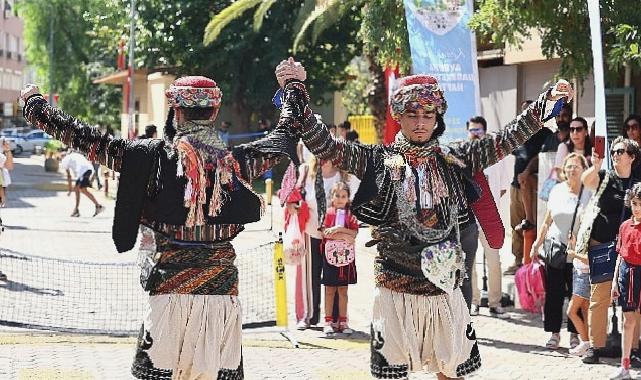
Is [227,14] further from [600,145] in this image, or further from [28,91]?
[28,91]

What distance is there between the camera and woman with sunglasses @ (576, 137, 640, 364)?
27.6ft

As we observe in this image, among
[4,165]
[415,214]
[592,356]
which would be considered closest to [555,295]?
[592,356]

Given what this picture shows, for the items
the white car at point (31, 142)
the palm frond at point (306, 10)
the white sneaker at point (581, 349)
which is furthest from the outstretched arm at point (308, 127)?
the white car at point (31, 142)

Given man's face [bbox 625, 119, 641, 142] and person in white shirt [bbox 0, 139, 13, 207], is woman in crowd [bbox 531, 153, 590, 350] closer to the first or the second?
man's face [bbox 625, 119, 641, 142]

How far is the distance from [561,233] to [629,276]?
1.30 metres

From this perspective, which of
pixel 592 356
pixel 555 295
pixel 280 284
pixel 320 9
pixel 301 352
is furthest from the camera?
pixel 320 9

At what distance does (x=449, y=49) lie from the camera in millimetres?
12055

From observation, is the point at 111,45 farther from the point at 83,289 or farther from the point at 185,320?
the point at 185,320

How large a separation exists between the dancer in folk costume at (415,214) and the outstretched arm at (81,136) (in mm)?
896

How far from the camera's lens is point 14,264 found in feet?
45.0

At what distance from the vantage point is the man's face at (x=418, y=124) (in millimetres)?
5738

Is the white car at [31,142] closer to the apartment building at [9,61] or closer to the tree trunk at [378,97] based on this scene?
the apartment building at [9,61]

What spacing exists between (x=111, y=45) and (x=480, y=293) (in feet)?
87.3

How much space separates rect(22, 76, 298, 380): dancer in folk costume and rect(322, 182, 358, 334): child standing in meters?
4.55
